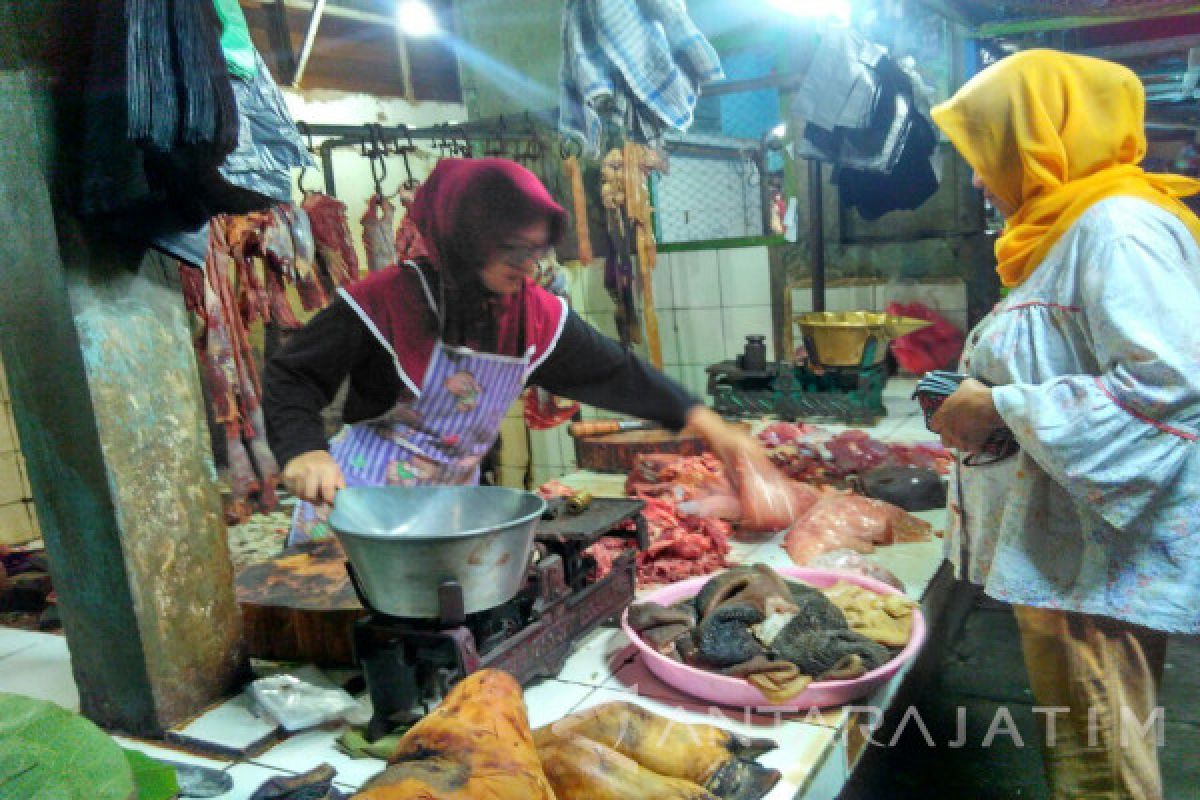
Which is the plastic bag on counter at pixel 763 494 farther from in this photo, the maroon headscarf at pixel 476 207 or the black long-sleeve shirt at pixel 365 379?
the maroon headscarf at pixel 476 207

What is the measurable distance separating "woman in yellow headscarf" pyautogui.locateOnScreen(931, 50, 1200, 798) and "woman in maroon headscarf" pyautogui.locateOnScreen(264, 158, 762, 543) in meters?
0.60

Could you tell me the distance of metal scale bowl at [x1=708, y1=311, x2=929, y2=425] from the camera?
4441mm

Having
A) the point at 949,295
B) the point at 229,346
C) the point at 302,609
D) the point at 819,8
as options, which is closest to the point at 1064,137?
the point at 302,609

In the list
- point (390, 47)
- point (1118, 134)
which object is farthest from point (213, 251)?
point (1118, 134)

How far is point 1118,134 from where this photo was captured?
184cm

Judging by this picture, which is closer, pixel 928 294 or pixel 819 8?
pixel 819 8

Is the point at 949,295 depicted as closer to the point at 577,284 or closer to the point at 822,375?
the point at 822,375

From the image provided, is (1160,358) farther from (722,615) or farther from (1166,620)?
(722,615)

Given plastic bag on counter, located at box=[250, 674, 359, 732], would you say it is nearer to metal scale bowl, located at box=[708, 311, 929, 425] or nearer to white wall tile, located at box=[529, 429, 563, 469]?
white wall tile, located at box=[529, 429, 563, 469]

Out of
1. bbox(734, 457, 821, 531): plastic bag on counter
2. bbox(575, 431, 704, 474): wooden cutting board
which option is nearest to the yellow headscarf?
bbox(734, 457, 821, 531): plastic bag on counter

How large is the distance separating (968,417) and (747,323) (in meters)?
3.87

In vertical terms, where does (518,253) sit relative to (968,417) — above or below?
above

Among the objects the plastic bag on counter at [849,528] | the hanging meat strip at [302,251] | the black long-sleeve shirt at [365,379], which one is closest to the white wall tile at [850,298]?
the plastic bag on counter at [849,528]

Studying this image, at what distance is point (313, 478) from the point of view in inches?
60.4
